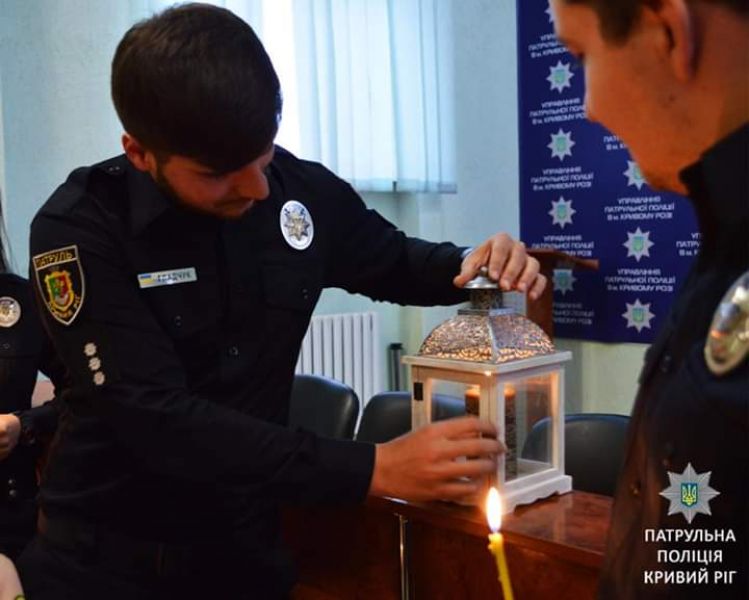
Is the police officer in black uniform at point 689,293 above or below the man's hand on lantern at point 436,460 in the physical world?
above

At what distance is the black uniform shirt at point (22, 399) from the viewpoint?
196cm

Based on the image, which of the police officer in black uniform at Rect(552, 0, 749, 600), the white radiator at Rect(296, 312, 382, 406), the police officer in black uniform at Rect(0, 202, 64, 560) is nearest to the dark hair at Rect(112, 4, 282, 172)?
the police officer in black uniform at Rect(552, 0, 749, 600)

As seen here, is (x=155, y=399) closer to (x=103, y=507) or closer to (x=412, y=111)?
(x=103, y=507)

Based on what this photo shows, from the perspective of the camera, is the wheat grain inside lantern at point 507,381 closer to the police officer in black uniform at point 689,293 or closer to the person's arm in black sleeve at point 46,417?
the police officer in black uniform at point 689,293

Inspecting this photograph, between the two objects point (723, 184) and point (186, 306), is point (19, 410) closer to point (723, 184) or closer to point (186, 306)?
point (186, 306)

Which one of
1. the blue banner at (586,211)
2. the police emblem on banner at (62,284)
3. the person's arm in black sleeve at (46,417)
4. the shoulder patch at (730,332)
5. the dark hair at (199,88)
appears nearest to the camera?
the shoulder patch at (730,332)

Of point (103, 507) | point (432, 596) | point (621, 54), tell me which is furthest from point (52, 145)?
point (621, 54)

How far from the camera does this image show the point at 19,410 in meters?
2.14

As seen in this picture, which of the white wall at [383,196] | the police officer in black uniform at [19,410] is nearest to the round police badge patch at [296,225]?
the police officer in black uniform at [19,410]

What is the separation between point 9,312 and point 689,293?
6.27 ft

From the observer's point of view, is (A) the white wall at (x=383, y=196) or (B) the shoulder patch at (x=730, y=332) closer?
(B) the shoulder patch at (x=730, y=332)

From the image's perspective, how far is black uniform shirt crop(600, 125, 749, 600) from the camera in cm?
53

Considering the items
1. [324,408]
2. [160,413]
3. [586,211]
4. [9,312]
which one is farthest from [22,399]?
[586,211]

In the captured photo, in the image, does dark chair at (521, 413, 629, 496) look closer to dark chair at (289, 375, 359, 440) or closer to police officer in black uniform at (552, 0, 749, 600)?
dark chair at (289, 375, 359, 440)
